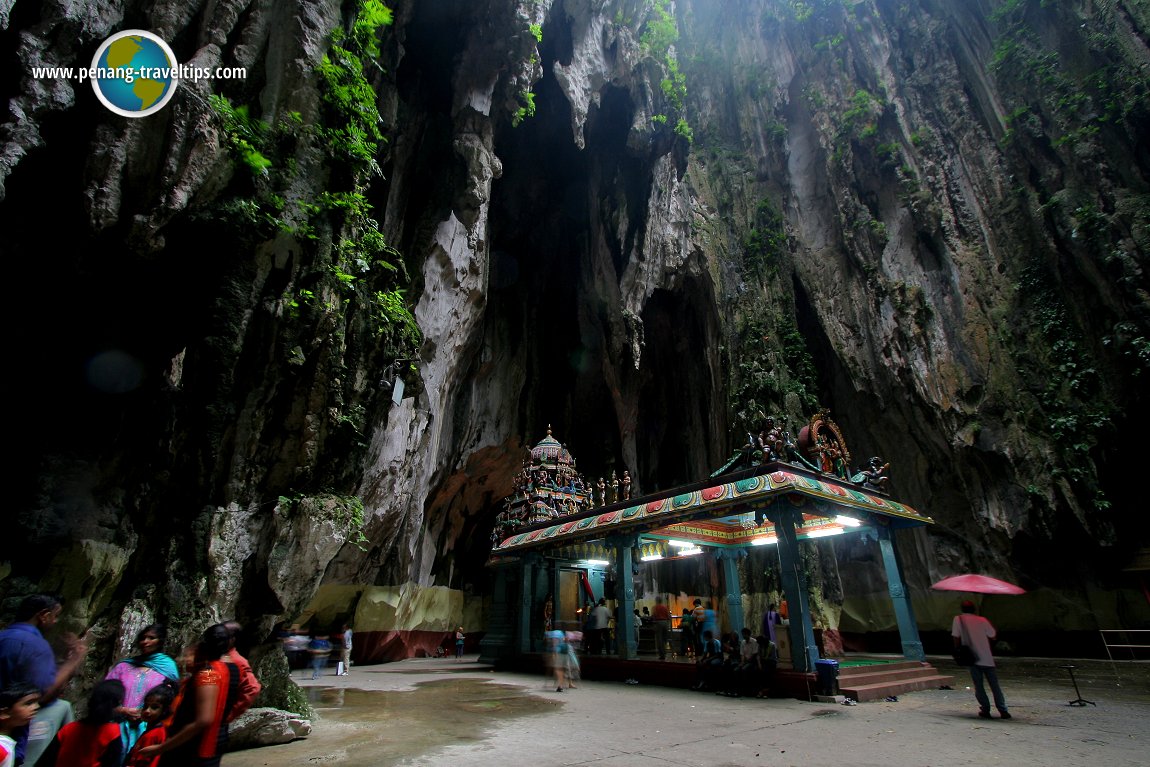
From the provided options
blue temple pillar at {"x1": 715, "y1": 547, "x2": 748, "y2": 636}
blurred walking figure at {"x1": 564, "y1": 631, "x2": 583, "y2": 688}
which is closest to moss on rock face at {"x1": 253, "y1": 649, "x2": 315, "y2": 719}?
blurred walking figure at {"x1": 564, "y1": 631, "x2": 583, "y2": 688}

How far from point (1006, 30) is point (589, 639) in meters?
23.7

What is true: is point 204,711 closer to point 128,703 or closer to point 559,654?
point 128,703

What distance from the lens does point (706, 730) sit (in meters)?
5.80

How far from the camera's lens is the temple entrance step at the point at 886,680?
7.71 m

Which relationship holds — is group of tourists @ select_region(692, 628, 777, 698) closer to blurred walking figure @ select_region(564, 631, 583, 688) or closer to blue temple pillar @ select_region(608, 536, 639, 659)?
blue temple pillar @ select_region(608, 536, 639, 659)

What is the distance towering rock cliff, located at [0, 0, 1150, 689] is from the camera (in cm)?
614

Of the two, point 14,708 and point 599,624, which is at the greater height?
point 599,624

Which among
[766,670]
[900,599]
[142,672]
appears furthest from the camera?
[900,599]

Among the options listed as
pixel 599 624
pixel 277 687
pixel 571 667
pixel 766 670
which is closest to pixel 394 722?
pixel 277 687

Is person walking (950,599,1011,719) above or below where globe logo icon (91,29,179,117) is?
below

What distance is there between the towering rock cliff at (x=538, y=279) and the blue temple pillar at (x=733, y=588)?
22.1 ft

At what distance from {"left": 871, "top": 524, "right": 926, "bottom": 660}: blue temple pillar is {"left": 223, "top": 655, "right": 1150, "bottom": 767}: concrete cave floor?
92 cm

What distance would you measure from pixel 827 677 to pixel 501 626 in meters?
9.40

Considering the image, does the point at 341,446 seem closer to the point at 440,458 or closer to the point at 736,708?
the point at 736,708
